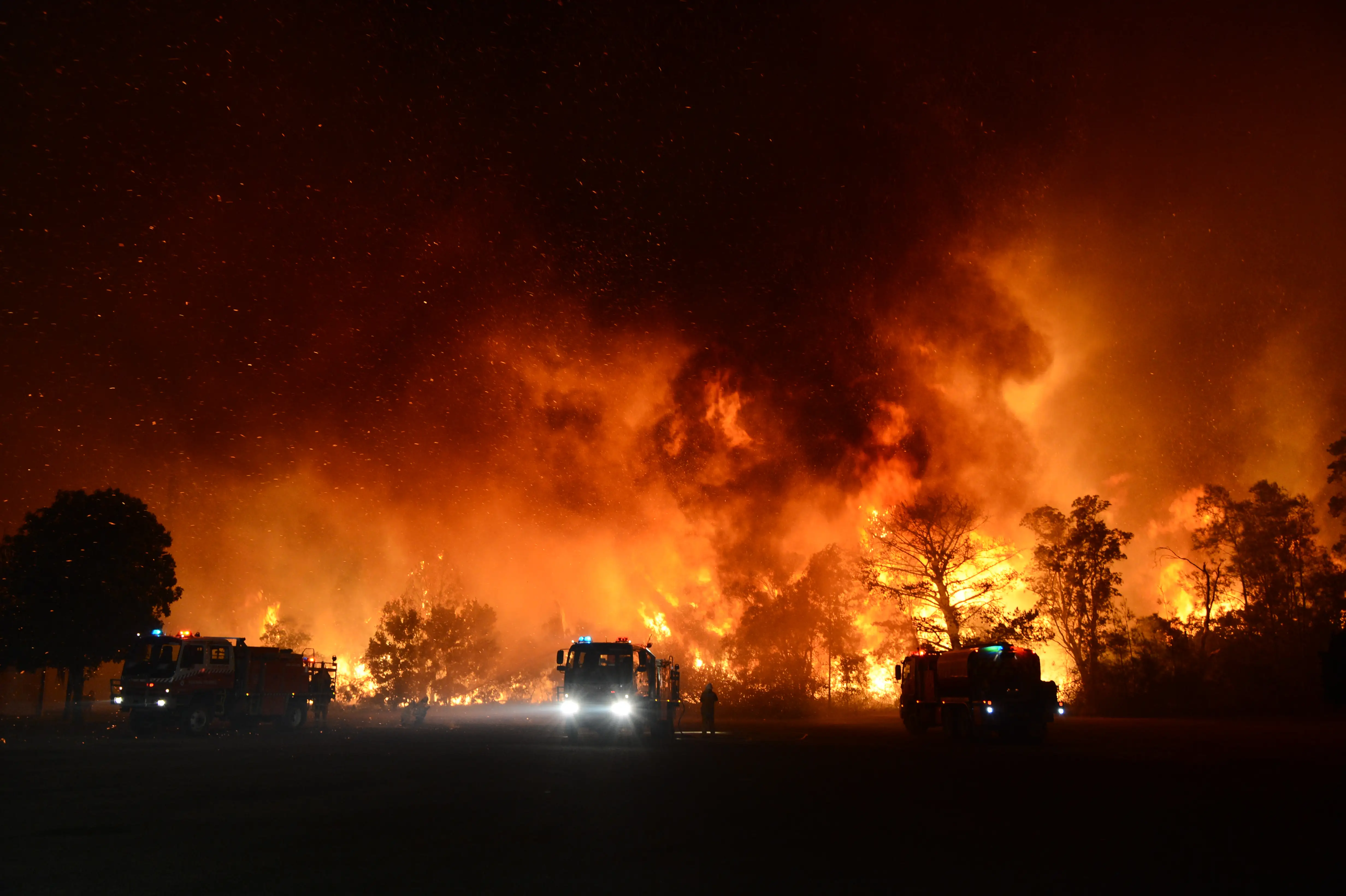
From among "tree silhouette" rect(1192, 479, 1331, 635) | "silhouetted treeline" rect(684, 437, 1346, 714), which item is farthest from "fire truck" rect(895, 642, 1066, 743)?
"tree silhouette" rect(1192, 479, 1331, 635)

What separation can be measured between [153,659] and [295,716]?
21.5ft

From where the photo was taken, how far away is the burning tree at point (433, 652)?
95625 millimetres

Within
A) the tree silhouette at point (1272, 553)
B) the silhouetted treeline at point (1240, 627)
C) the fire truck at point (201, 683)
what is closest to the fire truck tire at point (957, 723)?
the silhouetted treeline at point (1240, 627)

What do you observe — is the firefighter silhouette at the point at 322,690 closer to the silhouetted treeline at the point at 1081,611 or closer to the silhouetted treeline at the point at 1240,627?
the silhouetted treeline at the point at 1081,611

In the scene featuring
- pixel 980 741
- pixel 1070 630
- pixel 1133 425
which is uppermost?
pixel 1133 425

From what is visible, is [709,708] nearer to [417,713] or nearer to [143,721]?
[417,713]

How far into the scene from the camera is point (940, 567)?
5181cm

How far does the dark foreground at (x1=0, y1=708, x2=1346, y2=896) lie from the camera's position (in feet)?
28.5

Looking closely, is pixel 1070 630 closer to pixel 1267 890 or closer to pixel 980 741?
pixel 980 741

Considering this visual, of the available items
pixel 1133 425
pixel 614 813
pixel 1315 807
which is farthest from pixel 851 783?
pixel 1133 425

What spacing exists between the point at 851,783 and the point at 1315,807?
7164 millimetres

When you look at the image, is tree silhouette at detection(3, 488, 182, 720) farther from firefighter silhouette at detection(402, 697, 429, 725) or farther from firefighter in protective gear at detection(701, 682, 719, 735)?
firefighter in protective gear at detection(701, 682, 719, 735)

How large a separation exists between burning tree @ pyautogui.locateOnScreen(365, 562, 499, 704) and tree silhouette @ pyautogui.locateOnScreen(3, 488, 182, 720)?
41951mm

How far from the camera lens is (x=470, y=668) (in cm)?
9912
